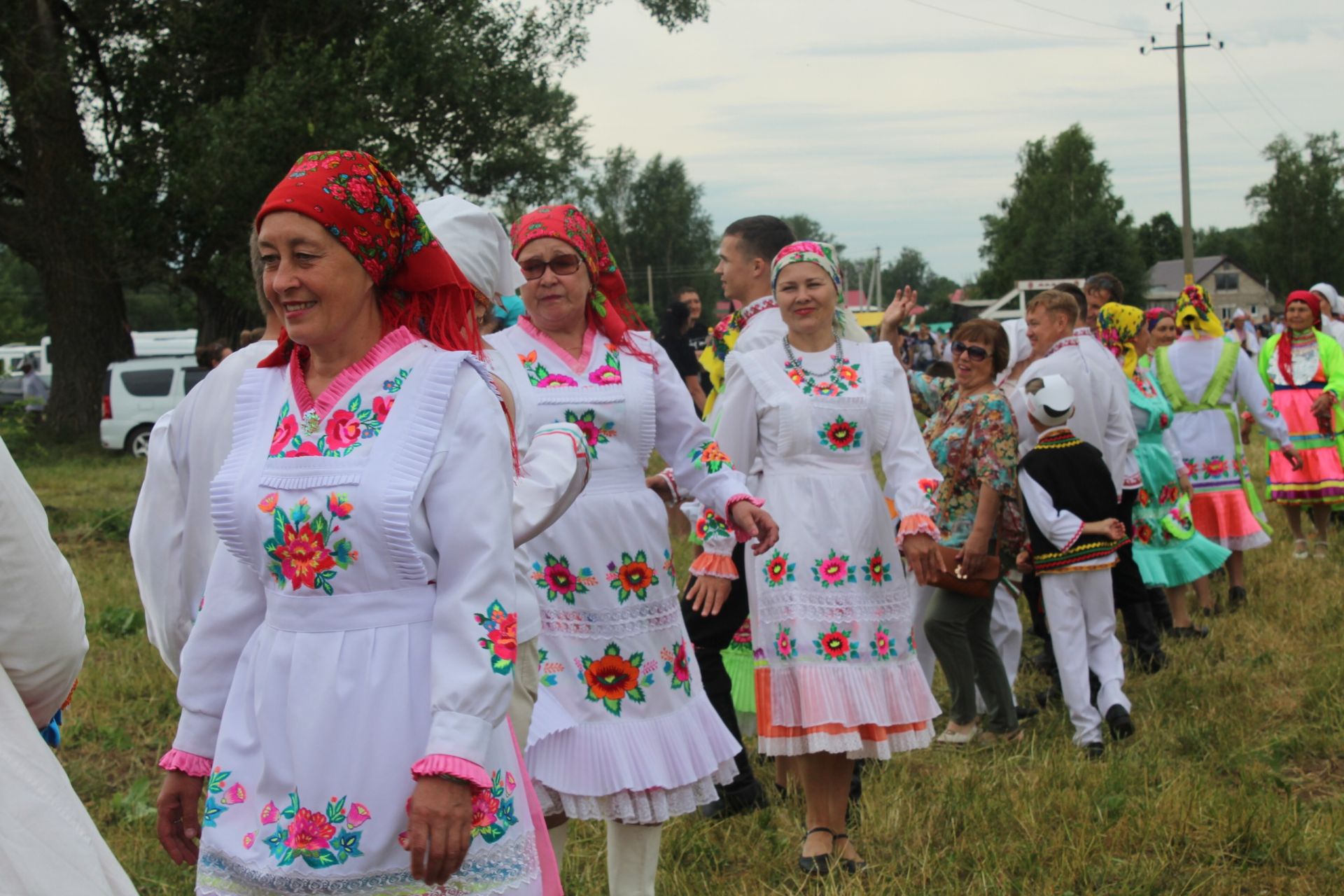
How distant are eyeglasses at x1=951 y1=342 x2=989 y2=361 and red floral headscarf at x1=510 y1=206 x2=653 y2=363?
6.88 ft

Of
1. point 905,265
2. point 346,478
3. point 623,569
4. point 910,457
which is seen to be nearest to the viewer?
point 346,478

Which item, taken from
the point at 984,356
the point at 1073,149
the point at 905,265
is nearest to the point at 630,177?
the point at 1073,149

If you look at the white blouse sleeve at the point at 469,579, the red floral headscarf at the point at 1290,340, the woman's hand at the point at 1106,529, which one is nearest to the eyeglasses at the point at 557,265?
the white blouse sleeve at the point at 469,579

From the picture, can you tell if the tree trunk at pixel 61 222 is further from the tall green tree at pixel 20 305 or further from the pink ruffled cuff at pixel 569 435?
the tall green tree at pixel 20 305

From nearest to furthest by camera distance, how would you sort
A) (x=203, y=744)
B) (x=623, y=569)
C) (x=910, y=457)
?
(x=203, y=744), (x=623, y=569), (x=910, y=457)

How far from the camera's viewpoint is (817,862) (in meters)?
4.48

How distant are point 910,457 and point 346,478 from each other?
2.70 metres

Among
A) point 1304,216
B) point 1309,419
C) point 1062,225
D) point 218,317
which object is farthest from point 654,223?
point 1309,419

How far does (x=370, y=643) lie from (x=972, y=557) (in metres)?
3.91

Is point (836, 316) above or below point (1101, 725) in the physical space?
above

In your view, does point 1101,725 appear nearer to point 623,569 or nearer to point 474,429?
point 623,569

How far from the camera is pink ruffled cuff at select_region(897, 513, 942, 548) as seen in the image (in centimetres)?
447

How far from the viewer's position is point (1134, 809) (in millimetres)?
4793

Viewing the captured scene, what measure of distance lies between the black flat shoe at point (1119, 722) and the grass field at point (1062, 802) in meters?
0.06
